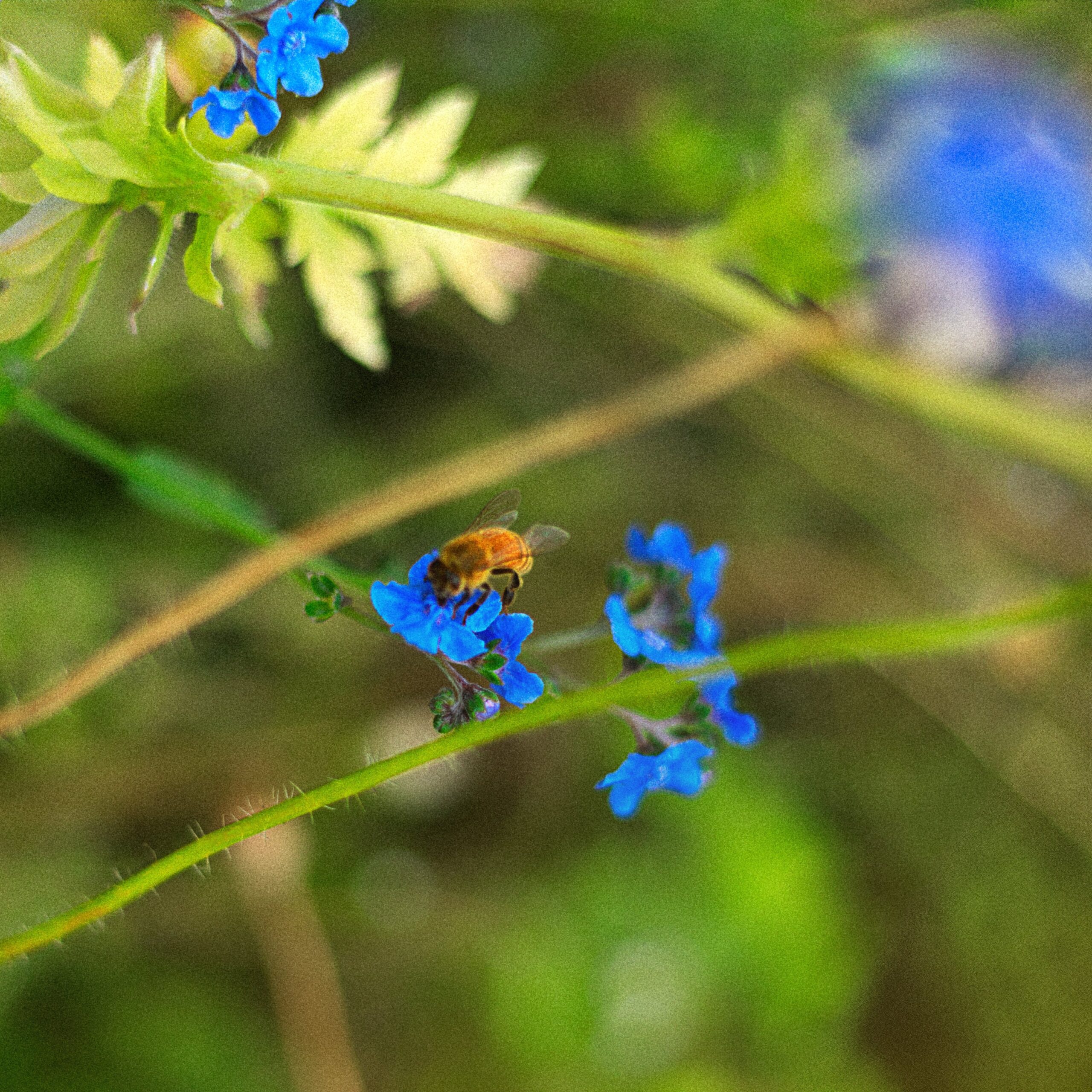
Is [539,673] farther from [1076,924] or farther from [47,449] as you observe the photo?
[1076,924]

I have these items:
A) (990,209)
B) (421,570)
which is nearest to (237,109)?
(421,570)

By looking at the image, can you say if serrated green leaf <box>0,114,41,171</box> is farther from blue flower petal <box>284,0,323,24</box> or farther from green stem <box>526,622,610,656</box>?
green stem <box>526,622,610,656</box>

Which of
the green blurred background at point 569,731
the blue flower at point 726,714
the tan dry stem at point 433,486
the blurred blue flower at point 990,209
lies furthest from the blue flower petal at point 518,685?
the green blurred background at point 569,731

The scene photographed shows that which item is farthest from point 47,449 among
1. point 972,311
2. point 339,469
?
point 972,311

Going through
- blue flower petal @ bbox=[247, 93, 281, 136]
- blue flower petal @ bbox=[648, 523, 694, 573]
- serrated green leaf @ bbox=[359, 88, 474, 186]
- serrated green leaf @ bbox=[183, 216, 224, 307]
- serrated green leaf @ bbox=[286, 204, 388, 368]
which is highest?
serrated green leaf @ bbox=[359, 88, 474, 186]

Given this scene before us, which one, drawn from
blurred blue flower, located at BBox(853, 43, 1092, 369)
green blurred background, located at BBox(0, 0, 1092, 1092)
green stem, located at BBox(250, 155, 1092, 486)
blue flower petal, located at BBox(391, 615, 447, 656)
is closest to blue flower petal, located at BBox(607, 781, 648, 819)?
blue flower petal, located at BBox(391, 615, 447, 656)

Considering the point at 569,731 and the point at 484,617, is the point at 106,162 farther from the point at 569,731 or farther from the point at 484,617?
the point at 569,731
